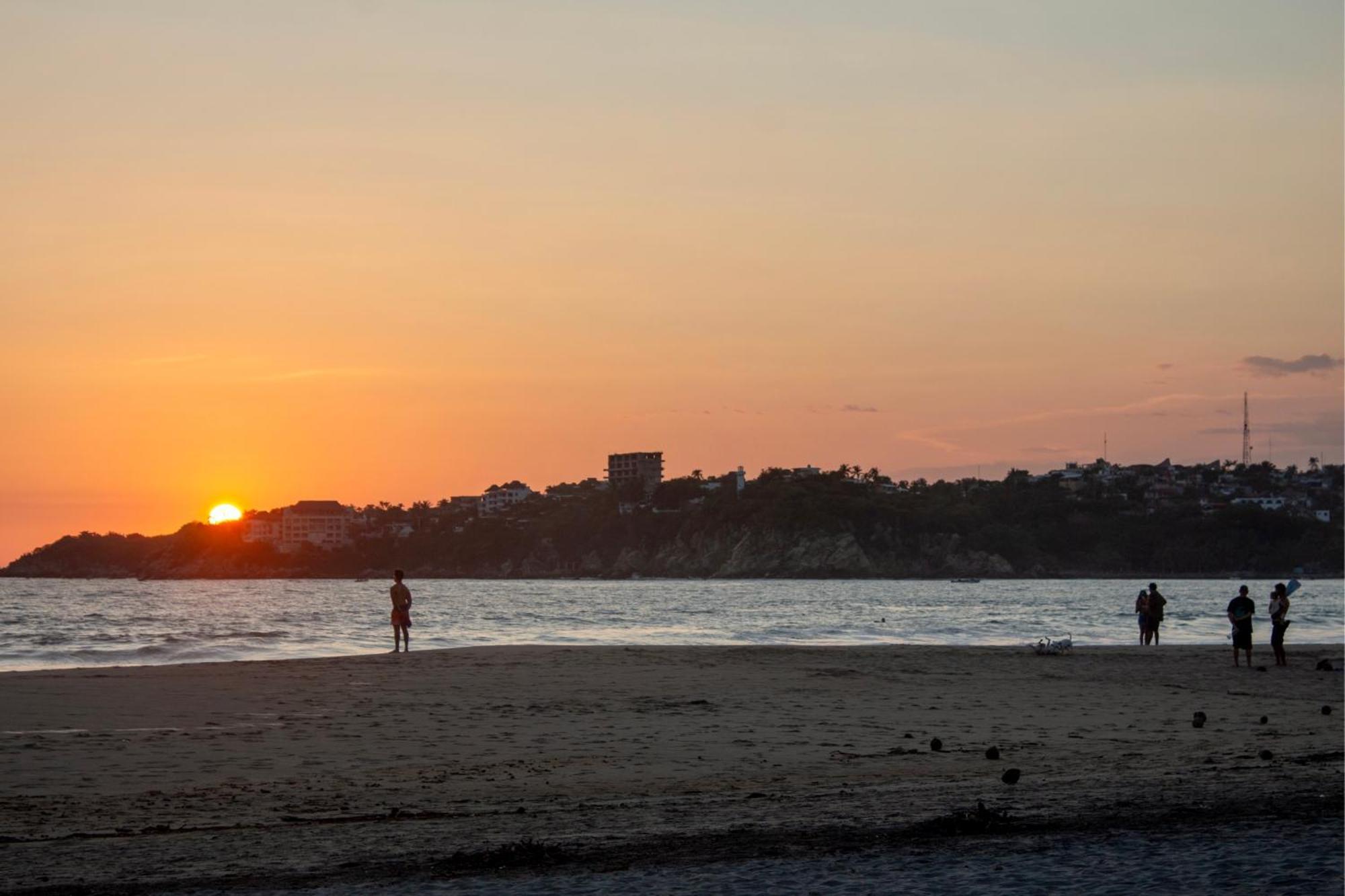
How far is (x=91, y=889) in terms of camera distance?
7516 mm

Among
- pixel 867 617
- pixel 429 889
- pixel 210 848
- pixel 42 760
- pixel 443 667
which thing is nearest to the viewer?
pixel 429 889

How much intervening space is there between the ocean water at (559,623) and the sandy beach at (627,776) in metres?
11.0

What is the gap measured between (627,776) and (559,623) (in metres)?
41.3

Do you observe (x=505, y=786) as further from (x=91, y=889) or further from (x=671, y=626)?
(x=671, y=626)

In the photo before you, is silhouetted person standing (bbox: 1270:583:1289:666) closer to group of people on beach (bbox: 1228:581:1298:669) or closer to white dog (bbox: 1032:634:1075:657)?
group of people on beach (bbox: 1228:581:1298:669)

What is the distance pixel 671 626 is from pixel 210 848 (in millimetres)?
43077

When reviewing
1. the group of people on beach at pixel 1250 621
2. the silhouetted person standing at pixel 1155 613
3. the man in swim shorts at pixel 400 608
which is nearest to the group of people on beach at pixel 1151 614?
the silhouetted person standing at pixel 1155 613

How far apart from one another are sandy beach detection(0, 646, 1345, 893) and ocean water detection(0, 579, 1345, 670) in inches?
434

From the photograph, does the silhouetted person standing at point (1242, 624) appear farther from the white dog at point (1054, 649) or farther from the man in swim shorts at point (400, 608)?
the man in swim shorts at point (400, 608)

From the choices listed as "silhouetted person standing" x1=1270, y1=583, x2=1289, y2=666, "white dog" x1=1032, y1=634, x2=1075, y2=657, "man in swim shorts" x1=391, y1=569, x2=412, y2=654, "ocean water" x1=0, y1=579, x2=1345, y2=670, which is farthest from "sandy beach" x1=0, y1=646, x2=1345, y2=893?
"ocean water" x1=0, y1=579, x2=1345, y2=670

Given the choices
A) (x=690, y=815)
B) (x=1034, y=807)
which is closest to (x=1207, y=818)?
(x=1034, y=807)

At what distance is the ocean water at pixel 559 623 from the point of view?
112ft

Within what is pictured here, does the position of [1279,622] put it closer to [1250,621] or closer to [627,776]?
[1250,621]

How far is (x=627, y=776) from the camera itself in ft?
41.7
